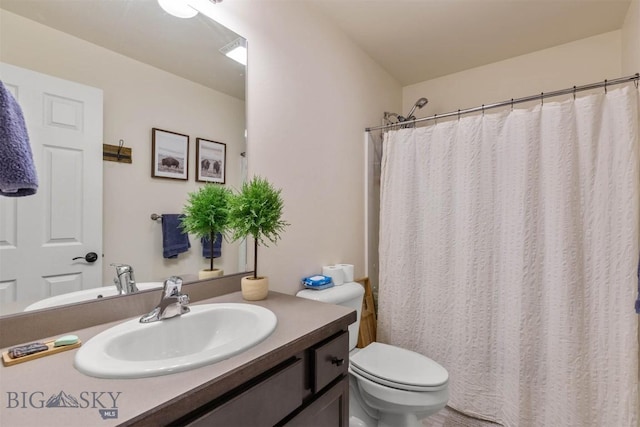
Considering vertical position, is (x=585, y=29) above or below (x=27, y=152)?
Answer: above

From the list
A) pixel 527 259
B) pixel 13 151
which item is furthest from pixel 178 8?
pixel 527 259

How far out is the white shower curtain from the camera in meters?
1.39

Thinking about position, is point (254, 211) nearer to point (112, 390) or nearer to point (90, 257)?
point (90, 257)

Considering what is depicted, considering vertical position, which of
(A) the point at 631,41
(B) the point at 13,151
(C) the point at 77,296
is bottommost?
(C) the point at 77,296

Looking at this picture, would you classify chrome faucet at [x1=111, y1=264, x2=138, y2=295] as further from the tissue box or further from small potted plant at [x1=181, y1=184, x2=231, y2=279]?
the tissue box

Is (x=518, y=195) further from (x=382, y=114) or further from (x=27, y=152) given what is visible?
(x=27, y=152)

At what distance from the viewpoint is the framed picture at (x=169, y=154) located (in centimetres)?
110

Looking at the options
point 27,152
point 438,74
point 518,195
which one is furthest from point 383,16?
point 27,152

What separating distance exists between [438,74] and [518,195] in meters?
1.44

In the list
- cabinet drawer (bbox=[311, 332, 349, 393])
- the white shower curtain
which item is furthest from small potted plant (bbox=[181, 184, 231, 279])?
the white shower curtain

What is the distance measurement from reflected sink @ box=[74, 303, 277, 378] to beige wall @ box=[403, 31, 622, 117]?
7.82 feet

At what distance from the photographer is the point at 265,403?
71 centimetres

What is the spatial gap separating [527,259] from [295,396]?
4.55ft

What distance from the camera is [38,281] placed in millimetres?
846
